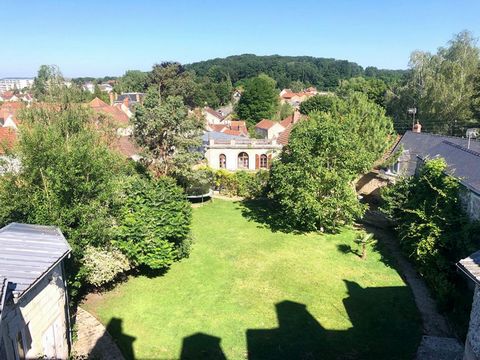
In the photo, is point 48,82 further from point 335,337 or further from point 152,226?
point 335,337

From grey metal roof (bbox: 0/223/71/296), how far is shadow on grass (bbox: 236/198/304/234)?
51.1ft

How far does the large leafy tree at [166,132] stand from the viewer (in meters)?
26.6

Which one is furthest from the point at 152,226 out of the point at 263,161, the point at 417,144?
A: the point at 263,161

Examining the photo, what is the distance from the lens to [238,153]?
1642 inches

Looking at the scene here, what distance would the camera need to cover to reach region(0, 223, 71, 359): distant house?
8.23 meters

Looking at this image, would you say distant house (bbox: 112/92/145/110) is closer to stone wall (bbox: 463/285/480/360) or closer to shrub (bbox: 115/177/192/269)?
shrub (bbox: 115/177/192/269)

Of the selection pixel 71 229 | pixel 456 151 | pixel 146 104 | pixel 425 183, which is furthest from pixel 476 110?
pixel 71 229

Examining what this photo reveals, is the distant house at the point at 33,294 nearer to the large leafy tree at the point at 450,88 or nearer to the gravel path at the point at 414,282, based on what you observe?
the gravel path at the point at 414,282

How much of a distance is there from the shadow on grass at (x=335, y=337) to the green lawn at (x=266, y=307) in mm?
35

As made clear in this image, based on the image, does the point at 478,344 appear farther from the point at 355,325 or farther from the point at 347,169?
the point at 347,169

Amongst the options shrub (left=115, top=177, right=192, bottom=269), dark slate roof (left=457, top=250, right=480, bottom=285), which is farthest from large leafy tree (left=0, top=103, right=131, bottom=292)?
dark slate roof (left=457, top=250, right=480, bottom=285)

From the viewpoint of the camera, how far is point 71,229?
14.0 meters

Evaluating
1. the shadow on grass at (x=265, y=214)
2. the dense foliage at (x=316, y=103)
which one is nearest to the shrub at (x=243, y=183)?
the shadow on grass at (x=265, y=214)

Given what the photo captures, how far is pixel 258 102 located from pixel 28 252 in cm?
7601
